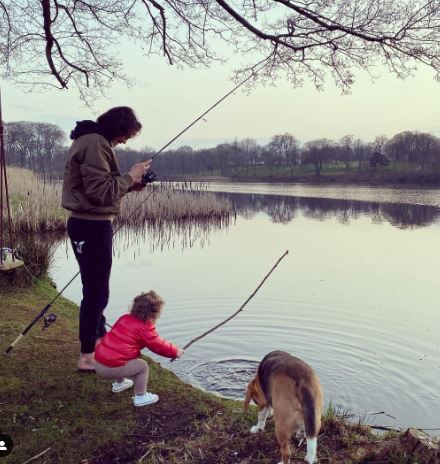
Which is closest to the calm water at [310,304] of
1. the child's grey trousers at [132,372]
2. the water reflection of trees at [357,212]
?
the child's grey trousers at [132,372]

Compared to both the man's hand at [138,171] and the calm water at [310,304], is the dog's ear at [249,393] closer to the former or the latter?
the calm water at [310,304]

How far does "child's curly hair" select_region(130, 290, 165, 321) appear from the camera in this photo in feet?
10.8

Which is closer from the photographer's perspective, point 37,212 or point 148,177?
point 148,177

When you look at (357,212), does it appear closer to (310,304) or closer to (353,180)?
(310,304)

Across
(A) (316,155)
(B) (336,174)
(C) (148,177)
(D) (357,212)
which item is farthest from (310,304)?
(A) (316,155)

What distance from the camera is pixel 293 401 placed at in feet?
8.59

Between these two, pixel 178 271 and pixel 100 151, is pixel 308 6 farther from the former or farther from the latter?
pixel 178 271

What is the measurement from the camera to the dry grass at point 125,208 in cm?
1298

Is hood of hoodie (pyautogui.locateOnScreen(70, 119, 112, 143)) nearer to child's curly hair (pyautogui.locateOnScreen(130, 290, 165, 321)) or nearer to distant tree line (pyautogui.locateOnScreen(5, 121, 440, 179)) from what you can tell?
child's curly hair (pyautogui.locateOnScreen(130, 290, 165, 321))

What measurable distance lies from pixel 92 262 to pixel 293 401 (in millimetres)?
1765

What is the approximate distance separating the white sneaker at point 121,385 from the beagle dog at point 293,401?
4.02ft

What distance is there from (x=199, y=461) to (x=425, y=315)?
5.39 m

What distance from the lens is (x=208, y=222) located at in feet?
56.1

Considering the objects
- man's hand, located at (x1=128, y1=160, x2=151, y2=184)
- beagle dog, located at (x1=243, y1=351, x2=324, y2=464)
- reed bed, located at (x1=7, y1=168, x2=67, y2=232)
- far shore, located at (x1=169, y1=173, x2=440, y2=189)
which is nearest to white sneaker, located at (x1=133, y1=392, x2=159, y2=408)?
beagle dog, located at (x1=243, y1=351, x2=324, y2=464)
